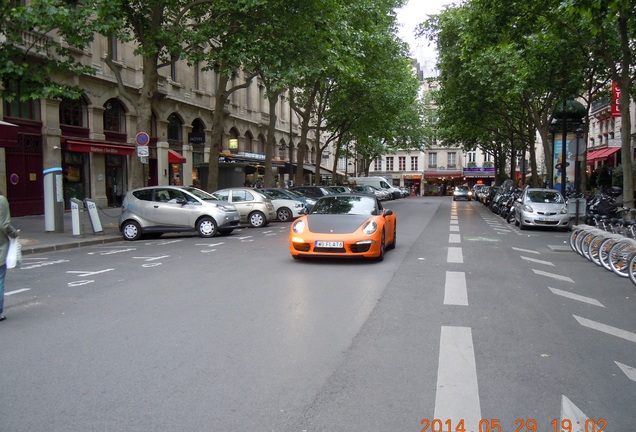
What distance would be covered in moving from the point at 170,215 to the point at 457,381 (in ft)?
44.1

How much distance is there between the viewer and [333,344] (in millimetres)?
5324

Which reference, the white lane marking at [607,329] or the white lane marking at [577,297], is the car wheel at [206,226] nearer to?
the white lane marking at [577,297]

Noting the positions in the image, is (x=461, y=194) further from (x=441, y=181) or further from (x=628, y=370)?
(x=628, y=370)

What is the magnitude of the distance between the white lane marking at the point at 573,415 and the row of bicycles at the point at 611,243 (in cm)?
578

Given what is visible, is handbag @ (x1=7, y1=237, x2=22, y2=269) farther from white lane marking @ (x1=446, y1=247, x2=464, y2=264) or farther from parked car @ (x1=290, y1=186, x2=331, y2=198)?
parked car @ (x1=290, y1=186, x2=331, y2=198)

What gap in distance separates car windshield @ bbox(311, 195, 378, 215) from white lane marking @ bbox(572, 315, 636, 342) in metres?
5.50

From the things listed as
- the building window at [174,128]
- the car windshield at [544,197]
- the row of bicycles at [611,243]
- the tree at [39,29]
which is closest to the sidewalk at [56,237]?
the tree at [39,29]

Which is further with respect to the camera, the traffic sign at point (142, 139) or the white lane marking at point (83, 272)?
the traffic sign at point (142, 139)

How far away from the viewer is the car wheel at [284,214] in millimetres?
23562

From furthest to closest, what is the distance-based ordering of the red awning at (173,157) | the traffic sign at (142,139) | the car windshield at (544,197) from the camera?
the red awning at (173,157)
the car windshield at (544,197)
the traffic sign at (142,139)

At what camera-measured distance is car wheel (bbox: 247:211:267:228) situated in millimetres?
20922

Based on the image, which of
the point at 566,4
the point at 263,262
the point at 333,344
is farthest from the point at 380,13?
the point at 333,344

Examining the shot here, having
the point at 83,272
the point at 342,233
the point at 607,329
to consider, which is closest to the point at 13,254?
the point at 83,272

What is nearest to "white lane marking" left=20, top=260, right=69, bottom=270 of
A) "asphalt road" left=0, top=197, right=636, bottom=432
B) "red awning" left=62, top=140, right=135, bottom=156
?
"asphalt road" left=0, top=197, right=636, bottom=432
